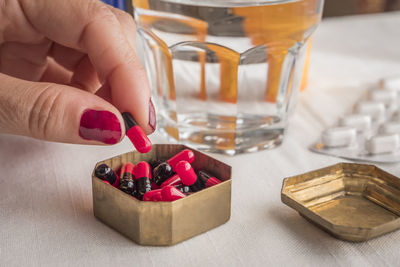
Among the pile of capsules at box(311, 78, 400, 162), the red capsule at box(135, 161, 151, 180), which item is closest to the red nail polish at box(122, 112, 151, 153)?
the red capsule at box(135, 161, 151, 180)

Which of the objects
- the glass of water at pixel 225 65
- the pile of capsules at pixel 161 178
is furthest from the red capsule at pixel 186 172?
the glass of water at pixel 225 65

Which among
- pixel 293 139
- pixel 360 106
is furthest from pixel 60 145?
pixel 360 106

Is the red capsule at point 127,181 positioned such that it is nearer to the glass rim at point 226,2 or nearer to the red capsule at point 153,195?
the red capsule at point 153,195

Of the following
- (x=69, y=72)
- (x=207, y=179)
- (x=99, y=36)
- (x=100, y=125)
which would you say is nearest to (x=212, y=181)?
(x=207, y=179)

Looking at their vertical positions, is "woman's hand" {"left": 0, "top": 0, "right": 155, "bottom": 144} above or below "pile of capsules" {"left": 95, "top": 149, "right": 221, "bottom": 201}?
above

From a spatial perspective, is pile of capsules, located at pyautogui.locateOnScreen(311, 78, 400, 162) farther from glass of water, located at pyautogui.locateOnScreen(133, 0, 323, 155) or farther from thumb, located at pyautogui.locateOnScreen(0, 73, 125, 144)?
thumb, located at pyautogui.locateOnScreen(0, 73, 125, 144)

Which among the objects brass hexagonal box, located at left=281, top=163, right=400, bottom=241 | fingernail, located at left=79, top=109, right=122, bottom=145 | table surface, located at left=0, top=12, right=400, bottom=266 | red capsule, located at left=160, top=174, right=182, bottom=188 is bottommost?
table surface, located at left=0, top=12, right=400, bottom=266
